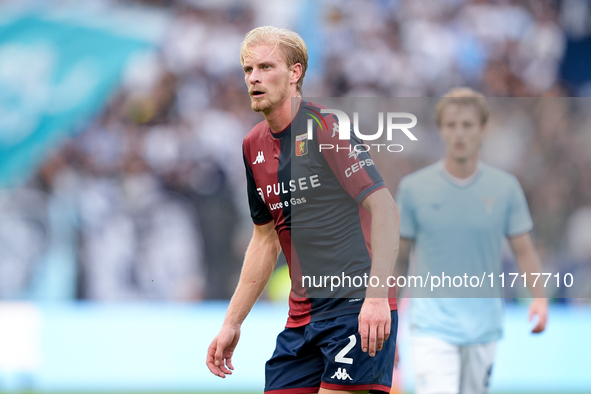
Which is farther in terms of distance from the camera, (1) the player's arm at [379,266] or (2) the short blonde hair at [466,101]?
(2) the short blonde hair at [466,101]

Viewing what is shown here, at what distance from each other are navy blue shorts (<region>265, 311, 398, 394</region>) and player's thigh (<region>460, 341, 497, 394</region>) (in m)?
1.63

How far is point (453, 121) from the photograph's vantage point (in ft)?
16.8

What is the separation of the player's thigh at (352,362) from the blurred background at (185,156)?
8.50 ft

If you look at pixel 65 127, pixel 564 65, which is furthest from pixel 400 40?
pixel 65 127

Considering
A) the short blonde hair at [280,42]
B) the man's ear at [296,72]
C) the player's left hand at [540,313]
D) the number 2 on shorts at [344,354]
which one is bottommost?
the number 2 on shorts at [344,354]

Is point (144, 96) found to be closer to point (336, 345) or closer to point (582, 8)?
point (582, 8)

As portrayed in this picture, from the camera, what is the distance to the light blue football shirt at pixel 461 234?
4.98 meters

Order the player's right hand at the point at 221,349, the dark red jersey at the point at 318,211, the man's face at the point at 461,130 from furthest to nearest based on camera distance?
the man's face at the point at 461,130
the player's right hand at the point at 221,349
the dark red jersey at the point at 318,211

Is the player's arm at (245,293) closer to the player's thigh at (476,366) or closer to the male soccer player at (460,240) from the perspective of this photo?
the male soccer player at (460,240)

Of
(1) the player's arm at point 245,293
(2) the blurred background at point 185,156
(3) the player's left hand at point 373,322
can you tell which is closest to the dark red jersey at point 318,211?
(1) the player's arm at point 245,293

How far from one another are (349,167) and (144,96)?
27.3ft

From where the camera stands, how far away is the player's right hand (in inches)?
149

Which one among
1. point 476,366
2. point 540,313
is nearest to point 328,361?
point 476,366

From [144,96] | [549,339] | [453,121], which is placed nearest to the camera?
[453,121]
